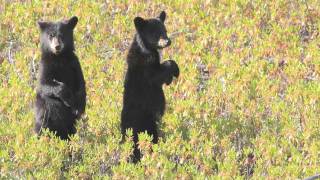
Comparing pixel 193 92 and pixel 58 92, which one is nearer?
pixel 58 92

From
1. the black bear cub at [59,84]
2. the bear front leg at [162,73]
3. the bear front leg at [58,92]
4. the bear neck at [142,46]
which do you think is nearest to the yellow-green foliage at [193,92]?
the black bear cub at [59,84]

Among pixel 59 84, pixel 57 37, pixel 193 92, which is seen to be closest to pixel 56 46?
pixel 57 37

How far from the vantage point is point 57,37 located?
7.94m

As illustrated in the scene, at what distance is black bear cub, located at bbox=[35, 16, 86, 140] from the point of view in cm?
790

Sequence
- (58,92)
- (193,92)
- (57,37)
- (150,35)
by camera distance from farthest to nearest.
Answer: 1. (193,92)
2. (150,35)
3. (57,37)
4. (58,92)

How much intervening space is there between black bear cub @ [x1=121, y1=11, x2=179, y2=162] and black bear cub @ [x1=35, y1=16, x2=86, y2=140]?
1.73 feet

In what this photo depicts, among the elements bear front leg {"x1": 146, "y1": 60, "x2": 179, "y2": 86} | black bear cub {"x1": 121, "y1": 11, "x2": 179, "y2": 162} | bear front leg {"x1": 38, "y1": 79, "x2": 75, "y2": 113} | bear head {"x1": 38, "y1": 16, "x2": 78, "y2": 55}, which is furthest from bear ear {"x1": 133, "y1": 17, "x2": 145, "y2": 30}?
bear front leg {"x1": 38, "y1": 79, "x2": 75, "y2": 113}

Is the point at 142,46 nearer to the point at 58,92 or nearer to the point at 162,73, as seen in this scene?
the point at 162,73

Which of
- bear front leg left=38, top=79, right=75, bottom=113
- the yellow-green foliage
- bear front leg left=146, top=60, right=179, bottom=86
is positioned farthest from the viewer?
bear front leg left=146, top=60, right=179, bottom=86

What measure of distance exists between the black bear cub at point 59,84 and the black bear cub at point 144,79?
0.53m

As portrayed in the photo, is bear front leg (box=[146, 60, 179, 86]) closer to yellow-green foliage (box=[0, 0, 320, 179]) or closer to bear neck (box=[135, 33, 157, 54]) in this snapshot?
bear neck (box=[135, 33, 157, 54])

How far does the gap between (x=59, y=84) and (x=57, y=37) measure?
504mm

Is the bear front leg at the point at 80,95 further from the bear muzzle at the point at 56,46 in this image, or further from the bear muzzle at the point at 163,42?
the bear muzzle at the point at 163,42

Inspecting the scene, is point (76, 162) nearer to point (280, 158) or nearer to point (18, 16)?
point (280, 158)
